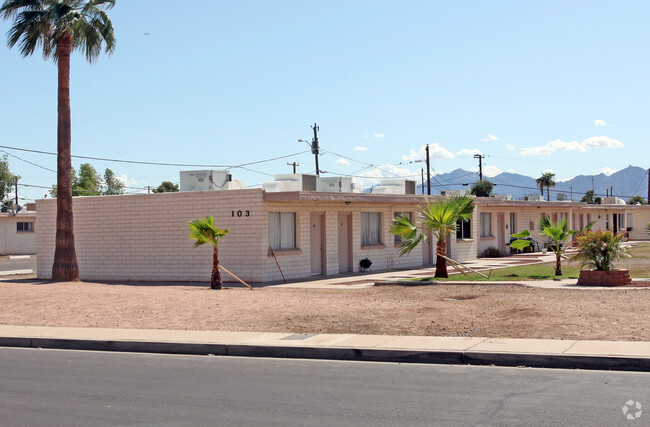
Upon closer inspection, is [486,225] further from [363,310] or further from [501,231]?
[363,310]

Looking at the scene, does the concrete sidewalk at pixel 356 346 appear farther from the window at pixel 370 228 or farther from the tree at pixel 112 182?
the tree at pixel 112 182

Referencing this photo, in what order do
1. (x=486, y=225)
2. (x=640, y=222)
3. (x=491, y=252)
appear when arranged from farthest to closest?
(x=640, y=222)
(x=486, y=225)
(x=491, y=252)

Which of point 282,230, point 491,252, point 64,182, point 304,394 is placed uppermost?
point 64,182

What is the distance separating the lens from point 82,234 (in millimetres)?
26656

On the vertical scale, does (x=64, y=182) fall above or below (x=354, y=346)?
above

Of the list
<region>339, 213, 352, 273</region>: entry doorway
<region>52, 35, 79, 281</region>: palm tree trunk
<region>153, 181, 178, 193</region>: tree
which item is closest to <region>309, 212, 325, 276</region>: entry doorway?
<region>339, 213, 352, 273</region>: entry doorway

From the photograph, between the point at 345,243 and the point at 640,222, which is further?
the point at 640,222

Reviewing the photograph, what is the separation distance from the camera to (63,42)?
23484 mm

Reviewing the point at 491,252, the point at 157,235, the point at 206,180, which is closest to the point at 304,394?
the point at 157,235

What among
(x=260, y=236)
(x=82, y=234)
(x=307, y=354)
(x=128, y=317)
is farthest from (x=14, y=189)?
(x=307, y=354)

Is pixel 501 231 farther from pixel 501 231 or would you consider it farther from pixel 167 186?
pixel 167 186

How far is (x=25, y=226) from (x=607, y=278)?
150ft

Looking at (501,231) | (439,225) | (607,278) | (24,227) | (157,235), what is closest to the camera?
(607,278)

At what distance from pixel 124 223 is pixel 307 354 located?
16315 mm
